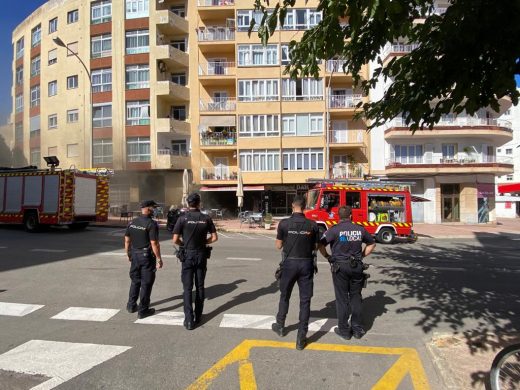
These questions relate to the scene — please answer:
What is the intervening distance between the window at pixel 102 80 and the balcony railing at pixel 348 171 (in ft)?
65.2

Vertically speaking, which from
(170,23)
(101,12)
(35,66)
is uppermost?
(101,12)

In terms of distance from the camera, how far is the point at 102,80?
33.7 m

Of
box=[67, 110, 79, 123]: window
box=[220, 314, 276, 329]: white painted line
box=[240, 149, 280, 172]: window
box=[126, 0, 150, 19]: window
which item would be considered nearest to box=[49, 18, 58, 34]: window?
box=[67, 110, 79, 123]: window

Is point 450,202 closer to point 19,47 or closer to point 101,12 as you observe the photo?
point 101,12

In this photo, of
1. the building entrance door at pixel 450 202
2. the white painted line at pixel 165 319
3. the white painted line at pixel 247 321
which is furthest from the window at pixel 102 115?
the white painted line at pixel 247 321

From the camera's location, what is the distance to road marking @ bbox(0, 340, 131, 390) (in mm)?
4130

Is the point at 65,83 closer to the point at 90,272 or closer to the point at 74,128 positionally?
the point at 74,128

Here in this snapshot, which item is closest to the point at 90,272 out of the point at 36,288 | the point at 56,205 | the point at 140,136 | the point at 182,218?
the point at 36,288

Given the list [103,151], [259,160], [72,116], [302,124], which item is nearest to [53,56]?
[72,116]

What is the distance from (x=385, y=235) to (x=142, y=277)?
13536 millimetres

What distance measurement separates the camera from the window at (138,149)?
3278 cm

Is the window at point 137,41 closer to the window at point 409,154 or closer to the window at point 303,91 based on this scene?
the window at point 303,91

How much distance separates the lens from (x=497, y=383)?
3539 millimetres

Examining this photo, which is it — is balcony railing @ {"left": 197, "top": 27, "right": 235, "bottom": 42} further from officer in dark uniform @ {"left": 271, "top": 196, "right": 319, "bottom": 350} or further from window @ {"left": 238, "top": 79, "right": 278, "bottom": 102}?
officer in dark uniform @ {"left": 271, "top": 196, "right": 319, "bottom": 350}
